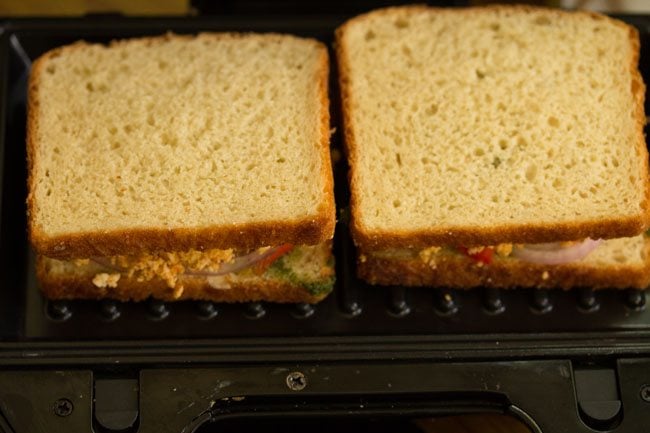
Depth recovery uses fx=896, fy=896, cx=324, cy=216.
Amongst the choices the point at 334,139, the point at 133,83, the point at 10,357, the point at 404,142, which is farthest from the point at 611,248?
the point at 10,357

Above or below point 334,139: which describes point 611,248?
below

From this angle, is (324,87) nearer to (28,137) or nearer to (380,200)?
(380,200)

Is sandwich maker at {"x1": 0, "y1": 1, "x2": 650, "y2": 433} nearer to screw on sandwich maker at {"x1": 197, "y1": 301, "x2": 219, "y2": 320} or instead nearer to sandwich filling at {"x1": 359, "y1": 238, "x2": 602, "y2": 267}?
screw on sandwich maker at {"x1": 197, "y1": 301, "x2": 219, "y2": 320}

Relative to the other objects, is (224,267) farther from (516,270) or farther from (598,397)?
(598,397)

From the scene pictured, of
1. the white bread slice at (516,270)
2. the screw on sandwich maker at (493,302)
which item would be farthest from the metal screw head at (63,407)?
the screw on sandwich maker at (493,302)

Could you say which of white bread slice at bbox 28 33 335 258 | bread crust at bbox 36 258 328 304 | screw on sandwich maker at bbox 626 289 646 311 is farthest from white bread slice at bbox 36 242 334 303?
screw on sandwich maker at bbox 626 289 646 311

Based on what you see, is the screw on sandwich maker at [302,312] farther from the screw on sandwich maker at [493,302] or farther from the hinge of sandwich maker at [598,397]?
the hinge of sandwich maker at [598,397]

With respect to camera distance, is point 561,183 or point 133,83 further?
point 133,83
